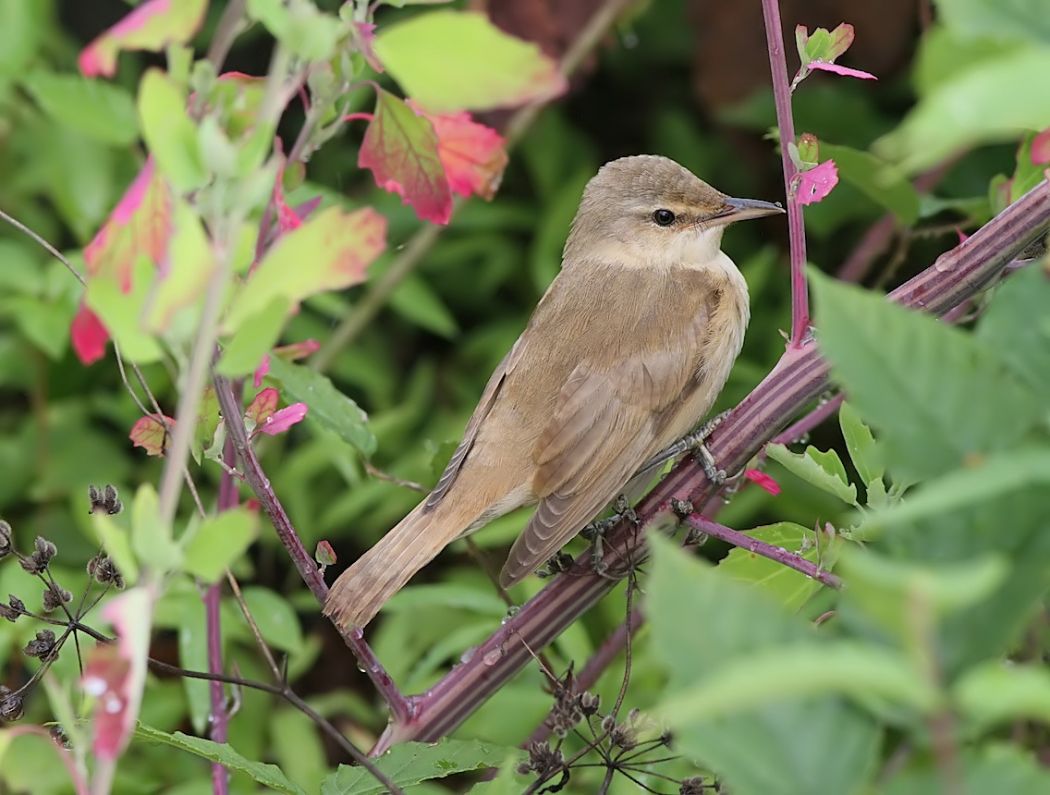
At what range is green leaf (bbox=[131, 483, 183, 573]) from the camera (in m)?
1.13

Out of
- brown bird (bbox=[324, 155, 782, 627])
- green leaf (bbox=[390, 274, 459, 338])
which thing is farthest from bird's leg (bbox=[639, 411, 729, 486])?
green leaf (bbox=[390, 274, 459, 338])

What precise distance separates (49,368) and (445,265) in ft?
4.35

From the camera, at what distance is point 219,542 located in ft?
3.73

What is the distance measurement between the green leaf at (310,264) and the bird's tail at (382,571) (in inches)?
39.0

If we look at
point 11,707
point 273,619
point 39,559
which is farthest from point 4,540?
point 273,619

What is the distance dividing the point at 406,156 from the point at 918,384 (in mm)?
909

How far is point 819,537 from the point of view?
194cm

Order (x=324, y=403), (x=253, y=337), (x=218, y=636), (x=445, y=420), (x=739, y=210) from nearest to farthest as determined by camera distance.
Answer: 1. (x=253, y=337)
2. (x=218, y=636)
3. (x=324, y=403)
4. (x=739, y=210)
5. (x=445, y=420)

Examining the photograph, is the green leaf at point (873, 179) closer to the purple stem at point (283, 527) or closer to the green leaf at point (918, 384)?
the purple stem at point (283, 527)

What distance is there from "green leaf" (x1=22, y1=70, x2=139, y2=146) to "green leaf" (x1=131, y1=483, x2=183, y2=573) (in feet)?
4.59

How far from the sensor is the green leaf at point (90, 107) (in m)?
2.48

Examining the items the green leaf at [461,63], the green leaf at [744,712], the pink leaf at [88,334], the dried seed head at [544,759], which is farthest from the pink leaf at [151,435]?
the green leaf at [744,712]

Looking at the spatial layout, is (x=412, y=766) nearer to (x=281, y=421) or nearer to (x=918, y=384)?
(x=281, y=421)

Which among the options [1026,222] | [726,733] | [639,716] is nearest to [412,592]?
[639,716]
